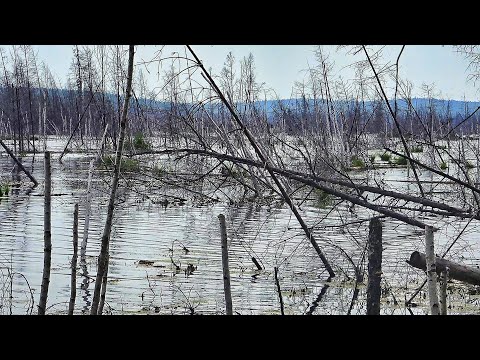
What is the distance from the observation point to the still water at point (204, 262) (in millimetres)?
5113

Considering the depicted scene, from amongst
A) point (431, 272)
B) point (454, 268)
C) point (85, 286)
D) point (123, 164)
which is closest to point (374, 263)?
point (431, 272)

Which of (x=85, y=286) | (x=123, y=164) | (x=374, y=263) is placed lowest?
(x=85, y=286)

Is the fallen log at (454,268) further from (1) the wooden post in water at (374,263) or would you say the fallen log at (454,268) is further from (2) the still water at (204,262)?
(1) the wooden post in water at (374,263)

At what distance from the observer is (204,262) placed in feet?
22.2

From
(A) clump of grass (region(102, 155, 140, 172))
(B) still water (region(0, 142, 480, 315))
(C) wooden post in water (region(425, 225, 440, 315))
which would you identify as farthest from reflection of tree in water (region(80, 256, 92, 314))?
(C) wooden post in water (region(425, 225, 440, 315))

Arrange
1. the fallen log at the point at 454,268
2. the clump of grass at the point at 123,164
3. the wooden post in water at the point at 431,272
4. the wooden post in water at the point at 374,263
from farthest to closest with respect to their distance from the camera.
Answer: the fallen log at the point at 454,268
the clump of grass at the point at 123,164
the wooden post in water at the point at 374,263
the wooden post in water at the point at 431,272

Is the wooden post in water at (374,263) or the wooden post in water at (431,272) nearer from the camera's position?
the wooden post in water at (431,272)

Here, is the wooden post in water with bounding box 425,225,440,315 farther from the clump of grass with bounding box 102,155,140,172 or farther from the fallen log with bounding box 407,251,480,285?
the fallen log with bounding box 407,251,480,285

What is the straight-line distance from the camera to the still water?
5113mm

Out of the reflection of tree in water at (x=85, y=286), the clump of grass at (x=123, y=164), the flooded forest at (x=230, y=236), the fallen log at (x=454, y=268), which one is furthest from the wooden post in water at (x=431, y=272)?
the reflection of tree in water at (x=85, y=286)

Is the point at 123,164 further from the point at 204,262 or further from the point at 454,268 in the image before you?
the point at 454,268

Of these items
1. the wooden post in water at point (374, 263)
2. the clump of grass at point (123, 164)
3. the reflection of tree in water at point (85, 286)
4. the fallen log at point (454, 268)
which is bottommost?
the reflection of tree in water at point (85, 286)

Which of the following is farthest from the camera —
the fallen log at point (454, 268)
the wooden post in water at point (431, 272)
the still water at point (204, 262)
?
the still water at point (204, 262)
